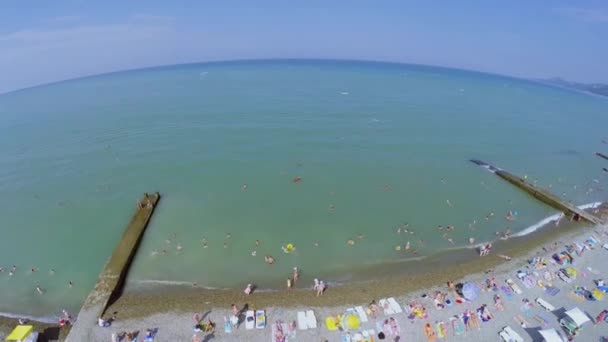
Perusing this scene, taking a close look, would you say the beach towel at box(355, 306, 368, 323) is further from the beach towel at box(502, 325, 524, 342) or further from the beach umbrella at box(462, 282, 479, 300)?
the beach towel at box(502, 325, 524, 342)

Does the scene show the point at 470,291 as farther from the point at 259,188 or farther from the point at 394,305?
the point at 259,188

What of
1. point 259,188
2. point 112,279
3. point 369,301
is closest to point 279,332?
point 369,301

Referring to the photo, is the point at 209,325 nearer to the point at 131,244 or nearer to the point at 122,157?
the point at 131,244

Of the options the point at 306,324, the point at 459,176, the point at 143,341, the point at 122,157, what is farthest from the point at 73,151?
the point at 459,176

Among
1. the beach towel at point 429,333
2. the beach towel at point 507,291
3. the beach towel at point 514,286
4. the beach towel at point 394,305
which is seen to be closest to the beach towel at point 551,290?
the beach towel at point 514,286

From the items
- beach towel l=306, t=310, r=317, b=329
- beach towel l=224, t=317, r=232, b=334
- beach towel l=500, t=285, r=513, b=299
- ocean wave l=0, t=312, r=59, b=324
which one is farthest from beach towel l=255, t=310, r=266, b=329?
beach towel l=500, t=285, r=513, b=299

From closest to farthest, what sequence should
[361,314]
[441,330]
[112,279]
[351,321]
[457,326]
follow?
[441,330], [457,326], [351,321], [361,314], [112,279]
